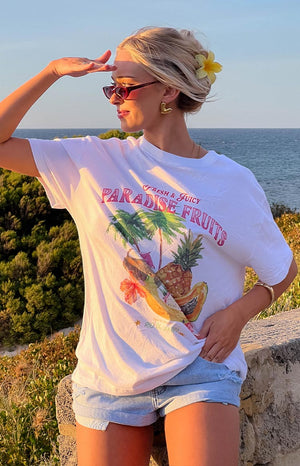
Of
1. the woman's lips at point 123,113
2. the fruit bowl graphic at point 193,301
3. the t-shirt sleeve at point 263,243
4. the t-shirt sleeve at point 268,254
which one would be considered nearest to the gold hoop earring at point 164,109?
the woman's lips at point 123,113

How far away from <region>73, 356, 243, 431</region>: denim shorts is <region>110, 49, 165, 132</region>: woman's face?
0.89 metres

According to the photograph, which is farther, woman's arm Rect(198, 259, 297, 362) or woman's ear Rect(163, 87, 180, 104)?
woman's ear Rect(163, 87, 180, 104)

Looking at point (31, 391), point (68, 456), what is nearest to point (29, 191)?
point (31, 391)

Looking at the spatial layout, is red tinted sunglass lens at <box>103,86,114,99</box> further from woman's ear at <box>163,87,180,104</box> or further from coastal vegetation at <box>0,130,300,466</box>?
coastal vegetation at <box>0,130,300,466</box>

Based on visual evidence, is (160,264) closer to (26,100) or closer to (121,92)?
(121,92)

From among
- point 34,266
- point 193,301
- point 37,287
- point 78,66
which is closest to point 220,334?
point 193,301

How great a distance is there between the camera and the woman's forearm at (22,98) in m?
2.22

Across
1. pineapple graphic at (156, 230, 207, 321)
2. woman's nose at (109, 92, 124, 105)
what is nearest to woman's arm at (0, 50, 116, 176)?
woman's nose at (109, 92, 124, 105)

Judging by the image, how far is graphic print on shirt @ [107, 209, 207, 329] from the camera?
2188mm

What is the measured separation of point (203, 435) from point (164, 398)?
0.65 ft

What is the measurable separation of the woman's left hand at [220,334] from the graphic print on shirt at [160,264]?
76 millimetres

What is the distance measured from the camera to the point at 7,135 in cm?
223

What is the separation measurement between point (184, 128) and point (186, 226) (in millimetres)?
443

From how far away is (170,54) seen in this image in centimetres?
226
